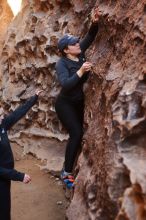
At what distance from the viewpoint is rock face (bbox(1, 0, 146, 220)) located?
3121mm

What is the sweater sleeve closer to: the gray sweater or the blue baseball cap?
the gray sweater

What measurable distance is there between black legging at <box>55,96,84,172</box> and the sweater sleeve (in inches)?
14.7

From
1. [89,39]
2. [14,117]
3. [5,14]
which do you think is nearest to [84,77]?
[89,39]

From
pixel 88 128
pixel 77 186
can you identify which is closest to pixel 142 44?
pixel 88 128

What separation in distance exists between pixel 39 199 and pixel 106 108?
2.33 metres

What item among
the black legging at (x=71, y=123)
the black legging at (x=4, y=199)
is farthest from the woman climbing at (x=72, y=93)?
the black legging at (x=4, y=199)

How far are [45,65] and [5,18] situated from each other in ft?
11.5

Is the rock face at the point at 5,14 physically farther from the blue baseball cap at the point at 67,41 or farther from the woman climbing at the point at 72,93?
the blue baseball cap at the point at 67,41

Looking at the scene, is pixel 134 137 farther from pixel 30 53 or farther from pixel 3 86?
pixel 3 86

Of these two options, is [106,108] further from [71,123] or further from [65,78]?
[71,123]

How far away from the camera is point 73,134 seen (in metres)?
5.02

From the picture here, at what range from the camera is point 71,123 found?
16.4 feet

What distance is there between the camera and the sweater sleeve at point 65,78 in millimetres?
4559

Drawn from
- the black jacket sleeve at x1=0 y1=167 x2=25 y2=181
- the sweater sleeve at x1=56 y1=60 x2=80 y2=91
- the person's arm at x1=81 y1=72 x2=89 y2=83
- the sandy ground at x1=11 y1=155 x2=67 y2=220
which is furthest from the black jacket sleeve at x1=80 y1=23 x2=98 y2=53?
the sandy ground at x1=11 y1=155 x2=67 y2=220
